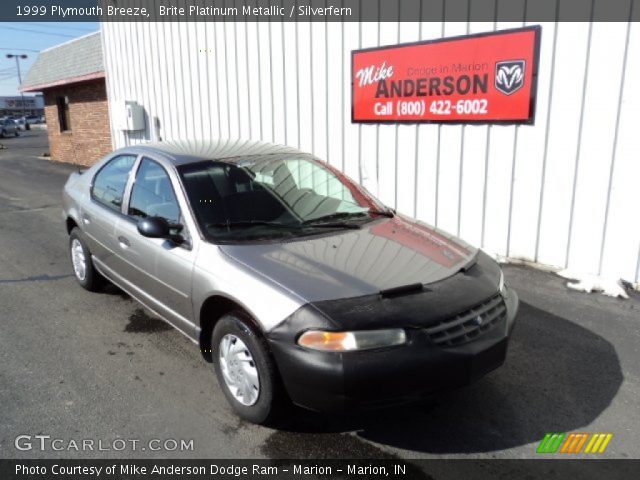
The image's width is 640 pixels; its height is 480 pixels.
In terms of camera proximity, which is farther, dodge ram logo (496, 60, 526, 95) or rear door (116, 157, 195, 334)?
dodge ram logo (496, 60, 526, 95)

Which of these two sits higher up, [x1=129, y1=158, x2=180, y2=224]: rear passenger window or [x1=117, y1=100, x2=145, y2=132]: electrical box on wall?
[x1=117, y1=100, x2=145, y2=132]: electrical box on wall

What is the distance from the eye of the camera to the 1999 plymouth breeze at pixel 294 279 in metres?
2.61

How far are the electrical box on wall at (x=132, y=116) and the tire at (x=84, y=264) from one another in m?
7.30

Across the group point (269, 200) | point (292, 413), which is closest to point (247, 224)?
point (269, 200)

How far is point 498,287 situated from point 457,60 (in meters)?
3.73

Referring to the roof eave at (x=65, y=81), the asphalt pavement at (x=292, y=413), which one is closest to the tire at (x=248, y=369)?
the asphalt pavement at (x=292, y=413)

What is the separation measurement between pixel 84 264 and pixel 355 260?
128 inches

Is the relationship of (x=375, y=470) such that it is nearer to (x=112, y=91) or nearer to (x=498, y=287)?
(x=498, y=287)

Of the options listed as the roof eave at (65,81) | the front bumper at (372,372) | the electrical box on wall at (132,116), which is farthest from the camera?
the roof eave at (65,81)

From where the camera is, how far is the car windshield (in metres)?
3.46

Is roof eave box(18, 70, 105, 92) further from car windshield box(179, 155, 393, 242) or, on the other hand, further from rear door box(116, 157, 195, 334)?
car windshield box(179, 155, 393, 242)

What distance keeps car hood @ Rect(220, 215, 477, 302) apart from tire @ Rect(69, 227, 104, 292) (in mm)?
2501

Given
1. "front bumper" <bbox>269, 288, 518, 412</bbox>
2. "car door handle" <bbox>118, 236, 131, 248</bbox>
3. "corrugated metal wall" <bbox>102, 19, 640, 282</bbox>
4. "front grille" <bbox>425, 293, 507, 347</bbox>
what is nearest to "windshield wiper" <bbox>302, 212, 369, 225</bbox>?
"front bumper" <bbox>269, 288, 518, 412</bbox>

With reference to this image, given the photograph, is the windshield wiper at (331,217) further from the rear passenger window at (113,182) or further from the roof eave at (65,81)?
the roof eave at (65,81)
